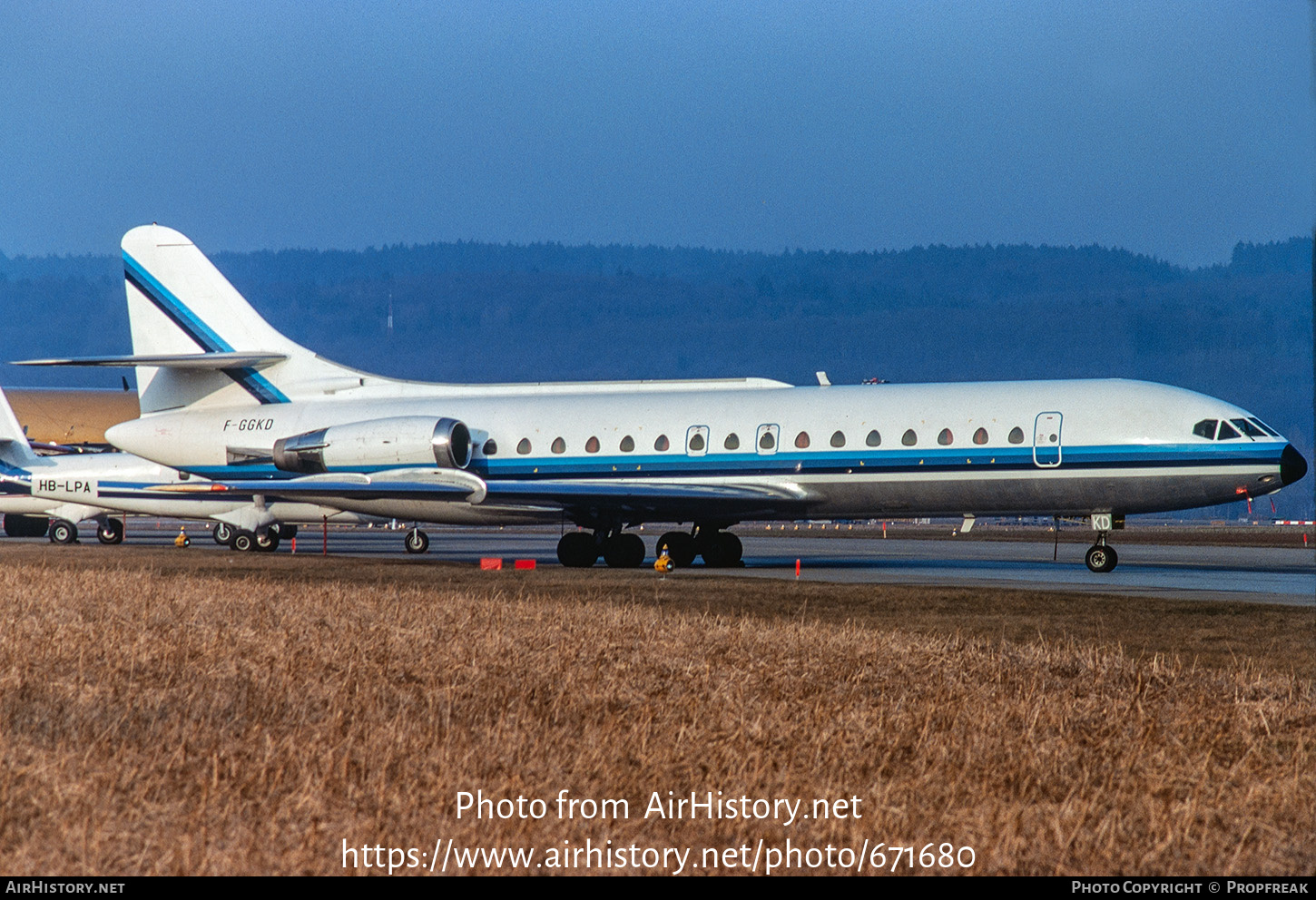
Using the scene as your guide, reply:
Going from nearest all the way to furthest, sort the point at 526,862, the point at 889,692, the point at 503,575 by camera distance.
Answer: the point at 526,862 < the point at 889,692 < the point at 503,575

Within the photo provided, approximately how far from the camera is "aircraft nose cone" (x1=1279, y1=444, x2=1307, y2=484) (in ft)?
80.0

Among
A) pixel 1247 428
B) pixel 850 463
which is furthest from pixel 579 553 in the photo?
pixel 1247 428

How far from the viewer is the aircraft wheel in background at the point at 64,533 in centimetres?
4725

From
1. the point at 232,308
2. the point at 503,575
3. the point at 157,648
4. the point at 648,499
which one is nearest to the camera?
the point at 157,648

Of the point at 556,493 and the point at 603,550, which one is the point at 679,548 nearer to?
the point at 603,550

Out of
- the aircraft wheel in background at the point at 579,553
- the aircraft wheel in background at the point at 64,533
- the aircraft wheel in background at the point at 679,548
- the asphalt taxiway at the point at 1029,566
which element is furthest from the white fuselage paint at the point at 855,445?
the aircraft wheel in background at the point at 64,533

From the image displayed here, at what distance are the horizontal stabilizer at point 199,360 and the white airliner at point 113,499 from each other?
8.51m

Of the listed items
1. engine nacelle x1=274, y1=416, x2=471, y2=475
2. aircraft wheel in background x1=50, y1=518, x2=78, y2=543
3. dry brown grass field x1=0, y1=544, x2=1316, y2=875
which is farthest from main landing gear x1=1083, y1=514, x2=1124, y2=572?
aircraft wheel in background x1=50, y1=518, x2=78, y2=543

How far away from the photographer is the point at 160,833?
17.5 ft
